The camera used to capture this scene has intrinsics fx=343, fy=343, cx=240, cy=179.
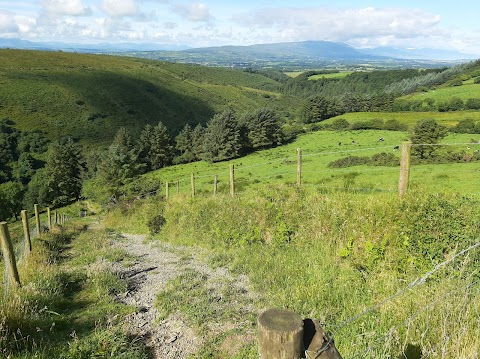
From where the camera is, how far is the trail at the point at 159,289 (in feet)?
17.7

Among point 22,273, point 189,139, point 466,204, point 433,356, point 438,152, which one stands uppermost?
point 466,204

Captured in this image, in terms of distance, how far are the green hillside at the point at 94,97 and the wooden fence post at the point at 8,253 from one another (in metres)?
90.3

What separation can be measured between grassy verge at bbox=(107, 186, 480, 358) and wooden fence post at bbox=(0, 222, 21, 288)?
10.1 ft

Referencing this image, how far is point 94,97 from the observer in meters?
110

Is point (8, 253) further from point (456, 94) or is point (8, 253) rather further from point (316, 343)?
point (456, 94)

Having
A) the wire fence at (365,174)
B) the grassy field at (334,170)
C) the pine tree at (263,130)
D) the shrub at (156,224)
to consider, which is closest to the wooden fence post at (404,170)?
the grassy field at (334,170)

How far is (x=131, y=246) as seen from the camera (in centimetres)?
1259

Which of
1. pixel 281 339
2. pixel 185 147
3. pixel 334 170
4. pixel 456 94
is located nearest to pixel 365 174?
pixel 334 170

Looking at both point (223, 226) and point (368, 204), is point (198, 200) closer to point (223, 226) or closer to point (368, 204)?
point (223, 226)

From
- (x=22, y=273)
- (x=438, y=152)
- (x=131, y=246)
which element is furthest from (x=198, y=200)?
(x=438, y=152)

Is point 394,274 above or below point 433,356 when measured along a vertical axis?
below

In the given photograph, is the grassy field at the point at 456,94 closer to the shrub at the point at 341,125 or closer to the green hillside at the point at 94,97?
the shrub at the point at 341,125

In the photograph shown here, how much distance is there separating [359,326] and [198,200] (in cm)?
968

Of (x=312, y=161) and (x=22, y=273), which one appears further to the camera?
(x=312, y=161)
